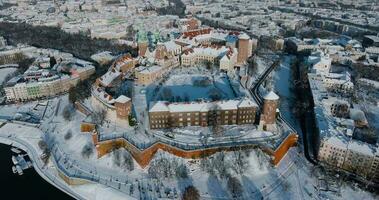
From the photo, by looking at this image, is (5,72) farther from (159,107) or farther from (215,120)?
(215,120)

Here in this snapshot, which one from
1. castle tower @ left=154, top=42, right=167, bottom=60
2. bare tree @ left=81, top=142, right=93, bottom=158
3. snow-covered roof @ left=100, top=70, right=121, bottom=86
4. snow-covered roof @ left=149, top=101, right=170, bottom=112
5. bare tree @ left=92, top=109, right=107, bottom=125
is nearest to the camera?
bare tree @ left=81, top=142, right=93, bottom=158

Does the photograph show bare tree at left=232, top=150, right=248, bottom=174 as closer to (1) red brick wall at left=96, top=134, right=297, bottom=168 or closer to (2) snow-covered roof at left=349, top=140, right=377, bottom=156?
(1) red brick wall at left=96, top=134, right=297, bottom=168

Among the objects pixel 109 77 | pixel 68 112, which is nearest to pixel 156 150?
pixel 68 112

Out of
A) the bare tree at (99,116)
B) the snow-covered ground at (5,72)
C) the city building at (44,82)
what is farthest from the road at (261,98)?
the snow-covered ground at (5,72)

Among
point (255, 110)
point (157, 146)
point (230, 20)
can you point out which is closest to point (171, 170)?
point (157, 146)

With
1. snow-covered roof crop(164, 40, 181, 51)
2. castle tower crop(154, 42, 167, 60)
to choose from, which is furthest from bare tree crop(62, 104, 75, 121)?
snow-covered roof crop(164, 40, 181, 51)

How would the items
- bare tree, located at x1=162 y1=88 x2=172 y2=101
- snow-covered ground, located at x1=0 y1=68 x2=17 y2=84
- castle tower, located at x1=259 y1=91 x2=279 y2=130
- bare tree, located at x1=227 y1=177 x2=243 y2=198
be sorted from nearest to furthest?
bare tree, located at x1=227 y1=177 x2=243 y2=198
castle tower, located at x1=259 y1=91 x2=279 y2=130
bare tree, located at x1=162 y1=88 x2=172 y2=101
snow-covered ground, located at x1=0 y1=68 x2=17 y2=84
